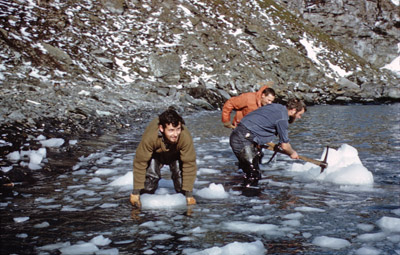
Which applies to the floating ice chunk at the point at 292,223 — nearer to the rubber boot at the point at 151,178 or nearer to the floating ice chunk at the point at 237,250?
the floating ice chunk at the point at 237,250

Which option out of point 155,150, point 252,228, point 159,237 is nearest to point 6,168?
point 155,150

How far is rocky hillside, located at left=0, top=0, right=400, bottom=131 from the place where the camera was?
49.4 feet

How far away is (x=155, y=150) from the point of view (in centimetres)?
491

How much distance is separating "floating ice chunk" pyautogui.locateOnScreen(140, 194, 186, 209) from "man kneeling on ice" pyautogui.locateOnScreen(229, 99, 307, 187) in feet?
5.24

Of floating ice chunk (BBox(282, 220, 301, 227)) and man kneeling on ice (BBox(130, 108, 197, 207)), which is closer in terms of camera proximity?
floating ice chunk (BBox(282, 220, 301, 227))

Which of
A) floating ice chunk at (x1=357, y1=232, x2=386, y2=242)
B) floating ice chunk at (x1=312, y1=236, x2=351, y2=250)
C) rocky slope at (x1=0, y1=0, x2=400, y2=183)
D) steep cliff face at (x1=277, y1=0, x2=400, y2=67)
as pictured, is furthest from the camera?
steep cliff face at (x1=277, y1=0, x2=400, y2=67)

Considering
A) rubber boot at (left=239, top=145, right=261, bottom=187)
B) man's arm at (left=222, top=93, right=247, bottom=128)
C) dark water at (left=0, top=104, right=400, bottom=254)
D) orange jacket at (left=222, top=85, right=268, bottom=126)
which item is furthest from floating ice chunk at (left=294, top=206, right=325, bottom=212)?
man's arm at (left=222, top=93, right=247, bottom=128)

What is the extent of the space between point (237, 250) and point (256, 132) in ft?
11.0

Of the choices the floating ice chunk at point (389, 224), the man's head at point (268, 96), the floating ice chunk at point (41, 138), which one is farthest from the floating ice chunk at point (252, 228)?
the floating ice chunk at point (41, 138)

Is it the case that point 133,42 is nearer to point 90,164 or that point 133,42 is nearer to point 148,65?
point 148,65

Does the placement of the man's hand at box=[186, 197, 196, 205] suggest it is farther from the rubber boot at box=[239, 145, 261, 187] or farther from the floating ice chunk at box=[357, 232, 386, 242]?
the floating ice chunk at box=[357, 232, 386, 242]

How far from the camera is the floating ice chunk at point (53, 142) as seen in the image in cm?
844

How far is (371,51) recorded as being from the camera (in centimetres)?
5644

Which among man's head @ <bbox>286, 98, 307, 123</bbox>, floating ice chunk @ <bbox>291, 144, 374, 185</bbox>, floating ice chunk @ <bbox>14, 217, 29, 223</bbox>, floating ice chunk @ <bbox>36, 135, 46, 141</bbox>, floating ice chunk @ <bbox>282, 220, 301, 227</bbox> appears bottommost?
floating ice chunk @ <bbox>282, 220, 301, 227</bbox>
